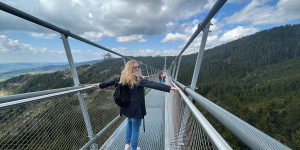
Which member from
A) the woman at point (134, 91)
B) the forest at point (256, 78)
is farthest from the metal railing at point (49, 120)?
the forest at point (256, 78)

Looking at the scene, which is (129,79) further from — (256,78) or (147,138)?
(256,78)

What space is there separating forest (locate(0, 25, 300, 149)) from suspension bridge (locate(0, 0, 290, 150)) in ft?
6.01

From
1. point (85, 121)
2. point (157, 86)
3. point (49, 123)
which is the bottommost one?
point (85, 121)

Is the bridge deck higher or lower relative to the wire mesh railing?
lower

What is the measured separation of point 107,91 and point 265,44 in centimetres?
17867

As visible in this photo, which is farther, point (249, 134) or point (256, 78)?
point (256, 78)

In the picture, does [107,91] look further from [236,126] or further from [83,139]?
[236,126]

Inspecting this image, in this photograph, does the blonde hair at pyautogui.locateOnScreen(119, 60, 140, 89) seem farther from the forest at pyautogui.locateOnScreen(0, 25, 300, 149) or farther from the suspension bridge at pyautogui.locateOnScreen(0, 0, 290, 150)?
the forest at pyautogui.locateOnScreen(0, 25, 300, 149)

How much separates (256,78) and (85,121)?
129733 mm

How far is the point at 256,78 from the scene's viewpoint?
350ft

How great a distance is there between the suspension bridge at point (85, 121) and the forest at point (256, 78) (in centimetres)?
183

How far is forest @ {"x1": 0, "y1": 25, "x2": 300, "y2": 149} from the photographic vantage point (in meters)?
47.8

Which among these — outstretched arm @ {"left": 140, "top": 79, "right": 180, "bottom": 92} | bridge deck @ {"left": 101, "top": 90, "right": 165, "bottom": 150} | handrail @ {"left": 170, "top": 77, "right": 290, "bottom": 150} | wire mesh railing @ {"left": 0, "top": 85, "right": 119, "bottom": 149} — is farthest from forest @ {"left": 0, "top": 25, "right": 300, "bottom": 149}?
handrail @ {"left": 170, "top": 77, "right": 290, "bottom": 150}

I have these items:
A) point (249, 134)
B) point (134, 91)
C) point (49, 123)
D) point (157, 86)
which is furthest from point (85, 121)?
point (249, 134)
